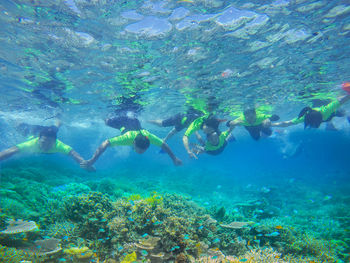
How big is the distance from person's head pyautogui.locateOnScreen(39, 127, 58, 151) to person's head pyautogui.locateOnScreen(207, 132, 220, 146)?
10301 millimetres

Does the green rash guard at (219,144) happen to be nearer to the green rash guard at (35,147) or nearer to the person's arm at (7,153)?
the green rash guard at (35,147)

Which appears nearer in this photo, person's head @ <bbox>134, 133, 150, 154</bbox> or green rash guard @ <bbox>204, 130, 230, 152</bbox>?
person's head @ <bbox>134, 133, 150, 154</bbox>

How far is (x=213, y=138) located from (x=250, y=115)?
377 cm

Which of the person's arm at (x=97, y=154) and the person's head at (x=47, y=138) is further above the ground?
the person's head at (x=47, y=138)

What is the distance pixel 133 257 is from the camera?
370 cm

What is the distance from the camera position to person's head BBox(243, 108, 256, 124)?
44.0 ft

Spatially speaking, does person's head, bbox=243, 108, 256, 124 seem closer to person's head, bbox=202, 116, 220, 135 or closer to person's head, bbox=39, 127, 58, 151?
person's head, bbox=202, 116, 220, 135

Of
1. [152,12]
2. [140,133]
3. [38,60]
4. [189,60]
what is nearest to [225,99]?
[189,60]

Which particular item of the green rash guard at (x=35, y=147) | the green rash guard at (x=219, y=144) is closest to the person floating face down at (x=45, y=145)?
the green rash guard at (x=35, y=147)

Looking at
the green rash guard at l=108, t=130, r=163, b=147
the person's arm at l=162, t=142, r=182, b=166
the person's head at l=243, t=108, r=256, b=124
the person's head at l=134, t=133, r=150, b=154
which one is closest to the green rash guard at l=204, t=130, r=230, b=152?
the person's head at l=243, t=108, r=256, b=124

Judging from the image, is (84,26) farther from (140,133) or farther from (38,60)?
(140,133)

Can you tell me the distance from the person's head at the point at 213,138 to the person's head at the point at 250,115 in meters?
3.23

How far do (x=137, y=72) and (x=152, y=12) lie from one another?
5.14 m

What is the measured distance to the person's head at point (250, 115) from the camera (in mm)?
13415
